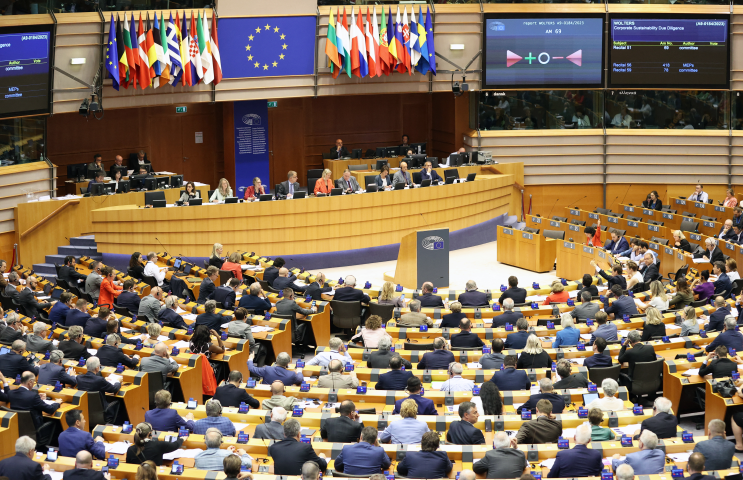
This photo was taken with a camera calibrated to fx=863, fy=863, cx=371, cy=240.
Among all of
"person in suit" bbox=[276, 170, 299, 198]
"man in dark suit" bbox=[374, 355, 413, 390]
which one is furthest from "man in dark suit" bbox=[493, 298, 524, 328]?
"person in suit" bbox=[276, 170, 299, 198]

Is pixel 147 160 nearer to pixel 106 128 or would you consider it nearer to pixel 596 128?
pixel 106 128

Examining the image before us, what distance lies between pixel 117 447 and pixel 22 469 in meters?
1.10

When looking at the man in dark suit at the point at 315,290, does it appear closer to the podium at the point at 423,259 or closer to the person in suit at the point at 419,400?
the podium at the point at 423,259

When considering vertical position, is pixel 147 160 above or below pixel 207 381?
above

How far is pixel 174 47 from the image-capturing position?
20.4m

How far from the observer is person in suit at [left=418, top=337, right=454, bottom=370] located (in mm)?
11195

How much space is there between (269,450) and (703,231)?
15414 millimetres

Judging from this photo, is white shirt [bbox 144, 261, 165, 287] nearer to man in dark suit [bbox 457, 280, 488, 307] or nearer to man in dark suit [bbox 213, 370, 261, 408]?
man in dark suit [bbox 457, 280, 488, 307]

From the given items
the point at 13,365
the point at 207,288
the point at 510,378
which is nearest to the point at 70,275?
the point at 207,288

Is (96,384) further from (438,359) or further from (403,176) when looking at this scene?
(403,176)

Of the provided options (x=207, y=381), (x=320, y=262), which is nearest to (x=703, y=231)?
(x=320, y=262)

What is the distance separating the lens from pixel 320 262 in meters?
19.7

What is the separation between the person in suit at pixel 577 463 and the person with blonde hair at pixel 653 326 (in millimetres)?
4603

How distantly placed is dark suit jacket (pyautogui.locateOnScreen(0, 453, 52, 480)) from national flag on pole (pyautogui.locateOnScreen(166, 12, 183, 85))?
1378 centimetres
